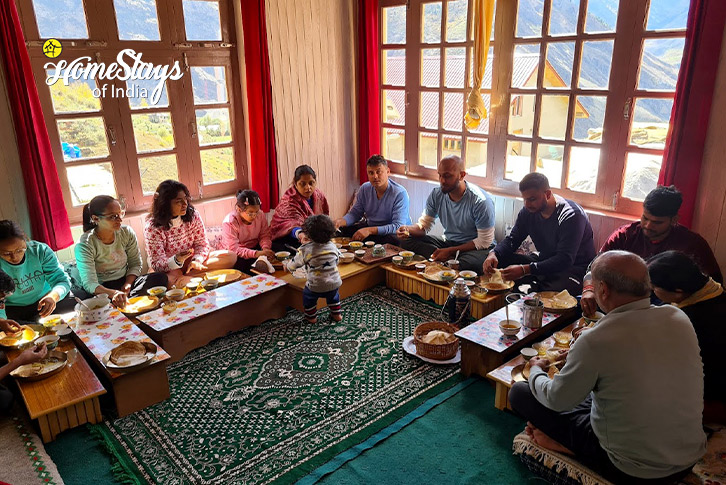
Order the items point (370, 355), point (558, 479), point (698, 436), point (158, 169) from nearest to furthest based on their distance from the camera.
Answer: point (698, 436) → point (558, 479) → point (370, 355) → point (158, 169)

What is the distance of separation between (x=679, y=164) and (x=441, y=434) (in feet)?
8.04

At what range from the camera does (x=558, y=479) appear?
7.43ft

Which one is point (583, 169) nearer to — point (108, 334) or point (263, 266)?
point (263, 266)

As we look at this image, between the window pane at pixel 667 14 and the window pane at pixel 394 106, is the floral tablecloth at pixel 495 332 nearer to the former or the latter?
the window pane at pixel 667 14

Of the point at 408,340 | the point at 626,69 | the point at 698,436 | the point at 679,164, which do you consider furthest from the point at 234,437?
the point at 626,69

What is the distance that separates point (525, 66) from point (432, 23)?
3.75 ft

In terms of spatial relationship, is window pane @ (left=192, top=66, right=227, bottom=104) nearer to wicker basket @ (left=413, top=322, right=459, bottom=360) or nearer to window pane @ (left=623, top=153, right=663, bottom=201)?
wicker basket @ (left=413, top=322, right=459, bottom=360)

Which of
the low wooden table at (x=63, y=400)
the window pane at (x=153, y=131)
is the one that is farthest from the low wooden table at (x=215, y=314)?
the window pane at (x=153, y=131)

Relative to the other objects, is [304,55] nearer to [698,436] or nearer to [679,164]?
[679,164]

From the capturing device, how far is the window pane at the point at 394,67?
5469mm

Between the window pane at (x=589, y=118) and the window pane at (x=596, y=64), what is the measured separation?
11cm

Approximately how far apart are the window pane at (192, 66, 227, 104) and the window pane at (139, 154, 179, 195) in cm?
62

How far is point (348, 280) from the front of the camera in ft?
14.1

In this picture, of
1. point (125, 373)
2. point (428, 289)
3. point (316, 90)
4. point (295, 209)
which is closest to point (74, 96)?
point (295, 209)
